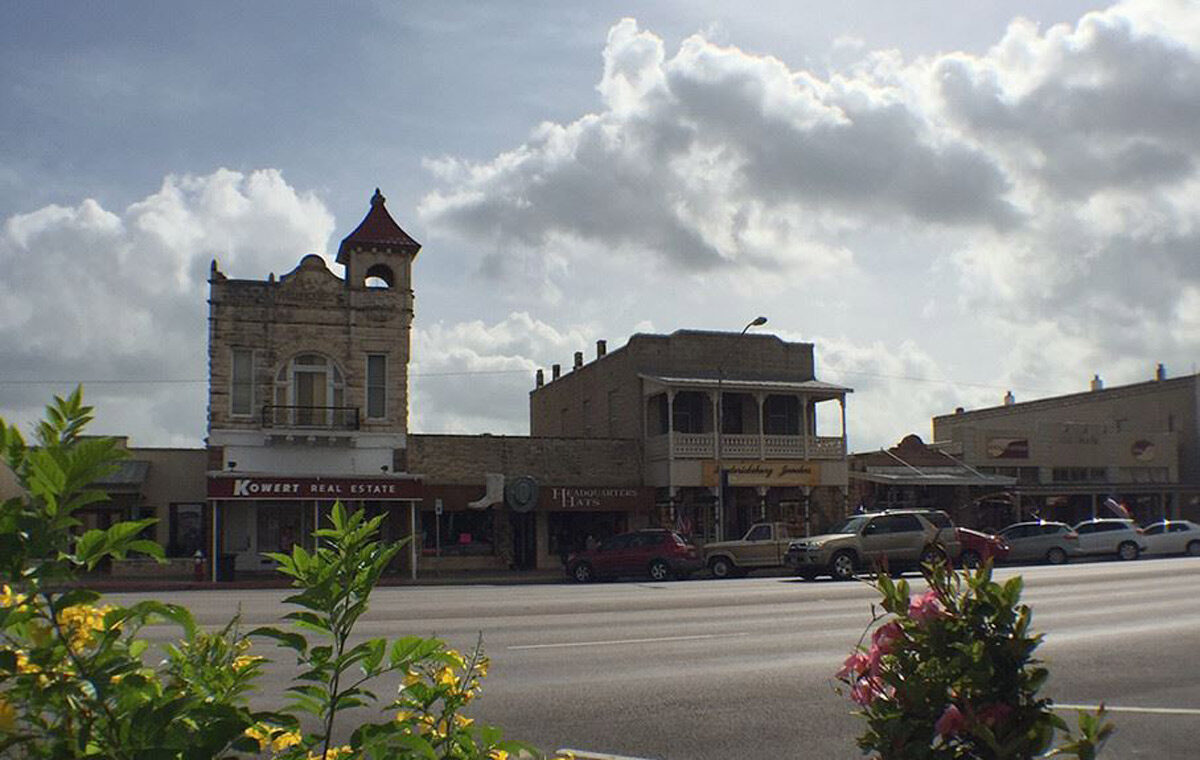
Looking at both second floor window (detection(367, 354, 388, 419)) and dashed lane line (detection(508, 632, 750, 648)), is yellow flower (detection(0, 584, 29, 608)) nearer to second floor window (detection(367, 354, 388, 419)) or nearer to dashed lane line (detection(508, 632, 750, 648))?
dashed lane line (detection(508, 632, 750, 648))

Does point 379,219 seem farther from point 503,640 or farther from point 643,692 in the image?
point 643,692

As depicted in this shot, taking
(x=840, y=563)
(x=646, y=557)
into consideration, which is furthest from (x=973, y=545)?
(x=646, y=557)

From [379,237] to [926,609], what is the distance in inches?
1338

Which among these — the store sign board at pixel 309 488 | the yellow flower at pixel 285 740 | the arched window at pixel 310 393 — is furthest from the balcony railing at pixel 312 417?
the yellow flower at pixel 285 740

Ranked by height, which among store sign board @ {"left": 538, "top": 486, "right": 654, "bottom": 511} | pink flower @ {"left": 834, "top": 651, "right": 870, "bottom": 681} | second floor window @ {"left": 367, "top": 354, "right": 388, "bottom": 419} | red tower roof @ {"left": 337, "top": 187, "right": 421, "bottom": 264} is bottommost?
pink flower @ {"left": 834, "top": 651, "right": 870, "bottom": 681}

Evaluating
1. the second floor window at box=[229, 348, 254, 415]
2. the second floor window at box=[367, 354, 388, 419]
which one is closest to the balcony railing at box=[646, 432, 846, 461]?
the second floor window at box=[367, 354, 388, 419]

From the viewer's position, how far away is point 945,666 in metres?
3.27

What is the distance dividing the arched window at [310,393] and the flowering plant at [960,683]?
3218 cm

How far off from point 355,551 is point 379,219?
34894mm

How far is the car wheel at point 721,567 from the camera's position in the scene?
1256 inches

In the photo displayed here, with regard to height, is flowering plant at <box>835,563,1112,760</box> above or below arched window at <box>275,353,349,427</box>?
below

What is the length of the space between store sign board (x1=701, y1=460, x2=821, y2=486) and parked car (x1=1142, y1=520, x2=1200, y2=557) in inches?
472

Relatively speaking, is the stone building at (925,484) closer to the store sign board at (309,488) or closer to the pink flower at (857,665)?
the store sign board at (309,488)

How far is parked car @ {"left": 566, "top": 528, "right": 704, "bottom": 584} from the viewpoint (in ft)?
101
